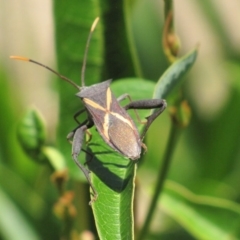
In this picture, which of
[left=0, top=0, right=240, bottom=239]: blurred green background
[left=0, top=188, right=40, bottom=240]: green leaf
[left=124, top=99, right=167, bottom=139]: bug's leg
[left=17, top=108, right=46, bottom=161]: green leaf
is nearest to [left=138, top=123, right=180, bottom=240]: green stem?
[left=124, top=99, right=167, bottom=139]: bug's leg

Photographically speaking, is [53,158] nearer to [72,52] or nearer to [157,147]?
[72,52]

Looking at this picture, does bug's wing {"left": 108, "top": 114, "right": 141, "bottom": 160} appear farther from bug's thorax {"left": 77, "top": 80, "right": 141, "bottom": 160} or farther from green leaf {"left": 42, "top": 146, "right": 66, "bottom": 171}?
green leaf {"left": 42, "top": 146, "right": 66, "bottom": 171}

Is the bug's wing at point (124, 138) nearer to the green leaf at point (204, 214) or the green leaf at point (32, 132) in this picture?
the green leaf at point (32, 132)

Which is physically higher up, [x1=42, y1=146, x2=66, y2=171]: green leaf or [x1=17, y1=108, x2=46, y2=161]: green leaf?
[x1=17, y1=108, x2=46, y2=161]: green leaf

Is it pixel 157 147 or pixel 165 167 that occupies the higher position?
pixel 165 167

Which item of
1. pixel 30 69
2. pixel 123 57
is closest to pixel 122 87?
pixel 123 57

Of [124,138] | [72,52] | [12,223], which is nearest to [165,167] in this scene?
[124,138]
